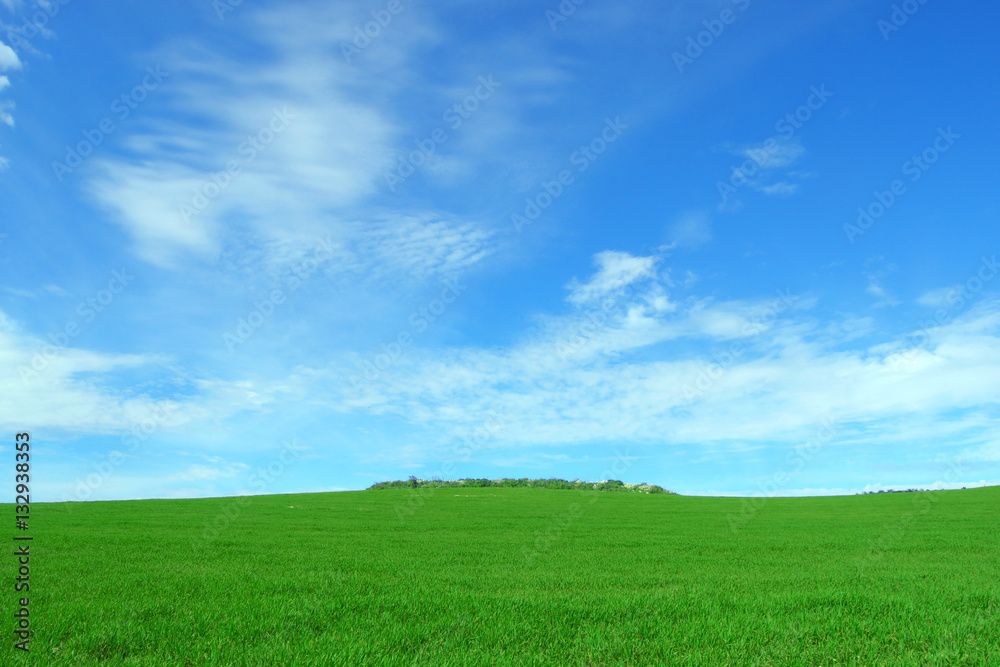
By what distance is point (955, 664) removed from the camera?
7.80 metres

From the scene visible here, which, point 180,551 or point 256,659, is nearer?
point 256,659

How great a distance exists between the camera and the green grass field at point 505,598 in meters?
7.82

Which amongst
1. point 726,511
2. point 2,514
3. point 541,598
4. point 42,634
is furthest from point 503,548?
point 2,514

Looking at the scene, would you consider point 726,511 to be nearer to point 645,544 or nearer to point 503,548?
point 645,544

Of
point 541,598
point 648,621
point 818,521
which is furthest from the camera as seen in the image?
point 818,521

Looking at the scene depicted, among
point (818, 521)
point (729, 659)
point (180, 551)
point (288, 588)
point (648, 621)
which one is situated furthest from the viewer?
point (818, 521)

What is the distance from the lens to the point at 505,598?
10062mm

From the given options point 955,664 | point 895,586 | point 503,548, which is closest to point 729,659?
point 955,664

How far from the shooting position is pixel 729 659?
778cm

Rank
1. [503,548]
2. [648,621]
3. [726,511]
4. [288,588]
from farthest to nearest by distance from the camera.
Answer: [726,511]
[503,548]
[288,588]
[648,621]

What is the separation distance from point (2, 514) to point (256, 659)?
108 ft

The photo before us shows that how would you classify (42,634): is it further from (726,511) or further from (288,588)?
(726,511)

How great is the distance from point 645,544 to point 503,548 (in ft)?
18.9

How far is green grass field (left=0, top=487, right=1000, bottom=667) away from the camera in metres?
7.82
